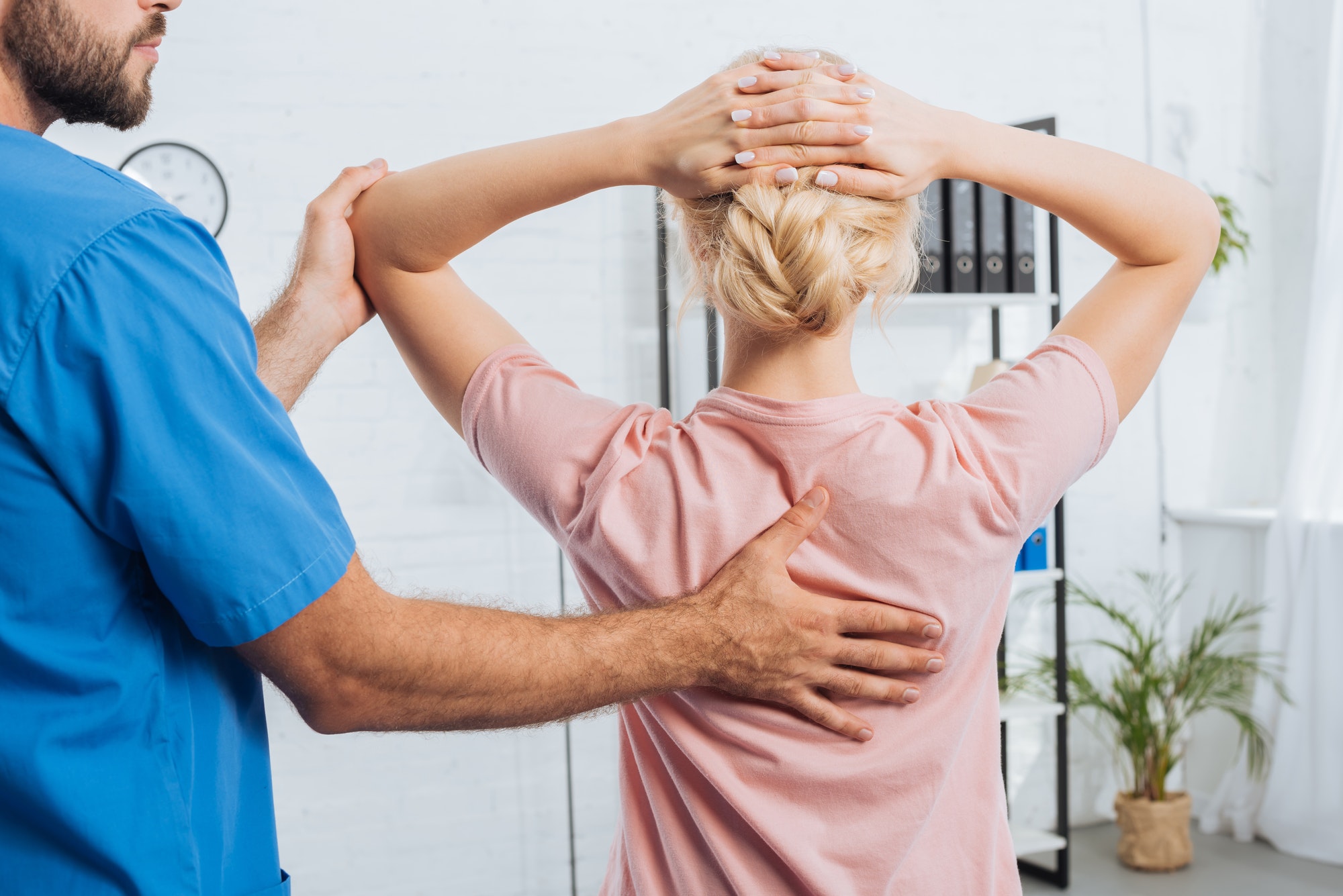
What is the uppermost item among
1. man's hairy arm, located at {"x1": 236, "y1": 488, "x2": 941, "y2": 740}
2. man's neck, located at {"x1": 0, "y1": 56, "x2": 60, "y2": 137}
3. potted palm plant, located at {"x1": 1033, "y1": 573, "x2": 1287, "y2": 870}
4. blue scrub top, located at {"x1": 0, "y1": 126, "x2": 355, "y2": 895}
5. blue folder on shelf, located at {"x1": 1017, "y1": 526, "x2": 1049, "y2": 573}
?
man's neck, located at {"x1": 0, "y1": 56, "x2": 60, "y2": 137}

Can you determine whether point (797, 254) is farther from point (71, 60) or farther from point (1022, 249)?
point (1022, 249)

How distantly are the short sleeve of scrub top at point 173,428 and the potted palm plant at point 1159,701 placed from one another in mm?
2825

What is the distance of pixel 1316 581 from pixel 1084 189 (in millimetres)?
2772

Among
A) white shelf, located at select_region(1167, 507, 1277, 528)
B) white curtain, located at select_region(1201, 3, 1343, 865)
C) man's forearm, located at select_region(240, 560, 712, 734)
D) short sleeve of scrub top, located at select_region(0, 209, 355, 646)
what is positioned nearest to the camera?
short sleeve of scrub top, located at select_region(0, 209, 355, 646)

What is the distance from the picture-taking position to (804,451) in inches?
34.3

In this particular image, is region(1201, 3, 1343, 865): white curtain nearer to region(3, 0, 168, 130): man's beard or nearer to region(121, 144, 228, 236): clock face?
region(121, 144, 228, 236): clock face

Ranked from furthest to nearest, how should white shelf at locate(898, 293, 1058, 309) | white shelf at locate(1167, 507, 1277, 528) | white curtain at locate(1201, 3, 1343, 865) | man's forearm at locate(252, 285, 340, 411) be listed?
white shelf at locate(1167, 507, 1277, 528) < white curtain at locate(1201, 3, 1343, 865) < white shelf at locate(898, 293, 1058, 309) < man's forearm at locate(252, 285, 340, 411)

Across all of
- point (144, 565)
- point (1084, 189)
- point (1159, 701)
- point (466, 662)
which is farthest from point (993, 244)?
point (144, 565)

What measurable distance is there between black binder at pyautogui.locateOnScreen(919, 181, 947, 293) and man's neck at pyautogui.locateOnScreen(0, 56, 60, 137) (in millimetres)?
2359

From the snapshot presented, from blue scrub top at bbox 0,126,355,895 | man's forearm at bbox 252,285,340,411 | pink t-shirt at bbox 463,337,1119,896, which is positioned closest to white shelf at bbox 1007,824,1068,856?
pink t-shirt at bbox 463,337,1119,896

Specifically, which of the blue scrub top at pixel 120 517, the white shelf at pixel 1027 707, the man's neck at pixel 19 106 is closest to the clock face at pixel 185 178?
the man's neck at pixel 19 106

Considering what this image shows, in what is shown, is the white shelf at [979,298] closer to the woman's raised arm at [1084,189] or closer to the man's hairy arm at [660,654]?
the woman's raised arm at [1084,189]

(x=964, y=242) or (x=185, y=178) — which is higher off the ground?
(x=185, y=178)

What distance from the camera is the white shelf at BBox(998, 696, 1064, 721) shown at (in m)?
3.00
